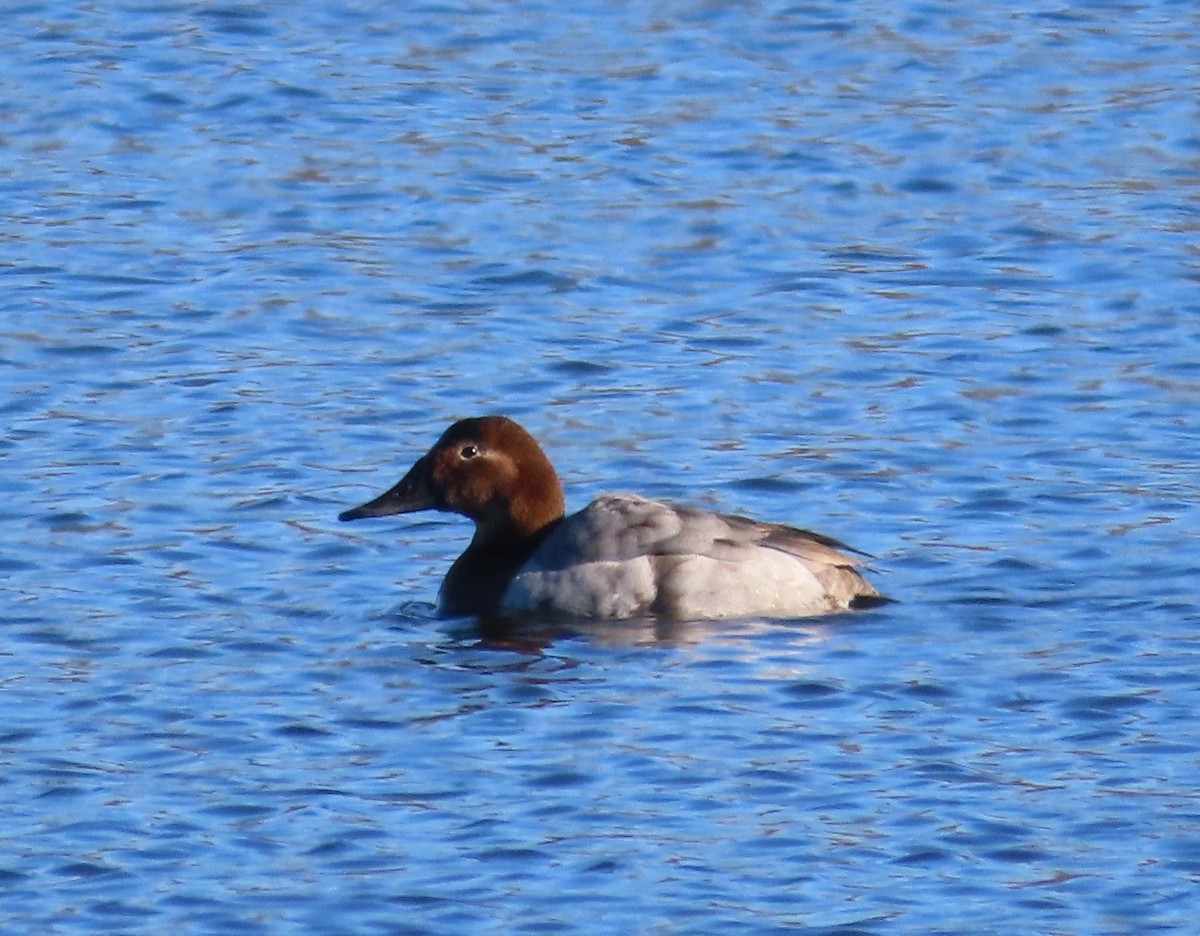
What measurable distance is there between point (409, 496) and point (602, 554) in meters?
0.99

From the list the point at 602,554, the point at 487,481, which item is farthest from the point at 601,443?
the point at 602,554

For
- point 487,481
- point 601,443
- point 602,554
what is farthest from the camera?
point 601,443

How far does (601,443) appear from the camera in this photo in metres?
13.2

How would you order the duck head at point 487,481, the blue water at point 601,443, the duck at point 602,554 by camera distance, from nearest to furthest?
the blue water at point 601,443
the duck at point 602,554
the duck head at point 487,481

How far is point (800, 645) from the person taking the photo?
10625 mm

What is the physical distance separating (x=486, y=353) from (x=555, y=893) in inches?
255

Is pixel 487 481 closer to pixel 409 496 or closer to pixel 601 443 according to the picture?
pixel 409 496

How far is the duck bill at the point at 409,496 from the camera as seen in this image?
11805mm

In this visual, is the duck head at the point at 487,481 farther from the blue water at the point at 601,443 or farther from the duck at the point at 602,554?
the blue water at the point at 601,443

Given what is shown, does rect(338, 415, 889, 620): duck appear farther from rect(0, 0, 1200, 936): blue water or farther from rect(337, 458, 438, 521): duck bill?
rect(0, 0, 1200, 936): blue water

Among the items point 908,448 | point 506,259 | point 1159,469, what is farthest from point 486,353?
point 1159,469

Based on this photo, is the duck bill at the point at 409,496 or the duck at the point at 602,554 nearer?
the duck at the point at 602,554

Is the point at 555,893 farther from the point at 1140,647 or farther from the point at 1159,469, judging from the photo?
the point at 1159,469

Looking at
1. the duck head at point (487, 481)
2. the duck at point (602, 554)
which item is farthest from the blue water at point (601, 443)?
the duck head at point (487, 481)
